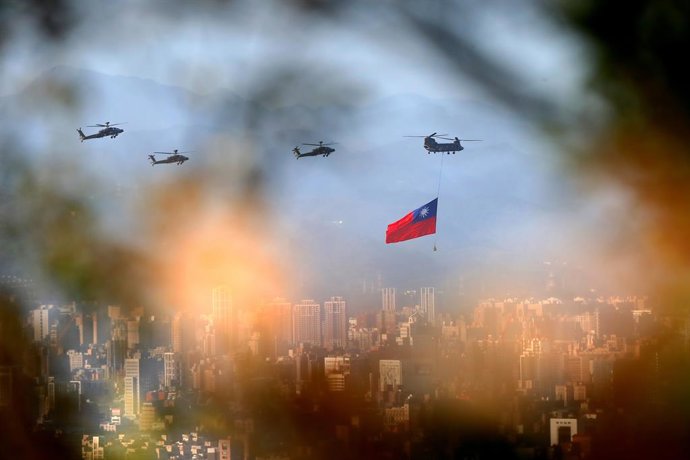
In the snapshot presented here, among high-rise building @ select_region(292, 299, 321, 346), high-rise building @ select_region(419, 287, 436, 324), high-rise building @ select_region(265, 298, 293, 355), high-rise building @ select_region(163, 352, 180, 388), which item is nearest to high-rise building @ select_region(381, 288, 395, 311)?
high-rise building @ select_region(419, 287, 436, 324)

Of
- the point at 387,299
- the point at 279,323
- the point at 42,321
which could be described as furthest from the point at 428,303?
the point at 42,321

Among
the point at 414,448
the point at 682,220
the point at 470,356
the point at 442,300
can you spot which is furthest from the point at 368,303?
the point at 682,220

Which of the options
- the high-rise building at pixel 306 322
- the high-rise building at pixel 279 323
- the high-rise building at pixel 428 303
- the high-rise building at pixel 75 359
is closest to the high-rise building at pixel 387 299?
the high-rise building at pixel 428 303

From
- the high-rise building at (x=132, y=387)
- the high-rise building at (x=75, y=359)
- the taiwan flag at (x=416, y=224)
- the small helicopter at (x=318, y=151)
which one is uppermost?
the small helicopter at (x=318, y=151)

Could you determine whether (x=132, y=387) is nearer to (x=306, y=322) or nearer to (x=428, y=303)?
(x=306, y=322)

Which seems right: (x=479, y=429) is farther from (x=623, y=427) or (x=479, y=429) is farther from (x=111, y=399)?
(x=111, y=399)

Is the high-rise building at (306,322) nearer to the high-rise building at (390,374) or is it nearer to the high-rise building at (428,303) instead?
the high-rise building at (428,303)

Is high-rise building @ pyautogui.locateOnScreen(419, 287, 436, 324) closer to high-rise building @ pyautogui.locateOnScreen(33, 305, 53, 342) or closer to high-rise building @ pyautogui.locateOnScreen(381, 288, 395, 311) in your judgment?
high-rise building @ pyautogui.locateOnScreen(381, 288, 395, 311)
